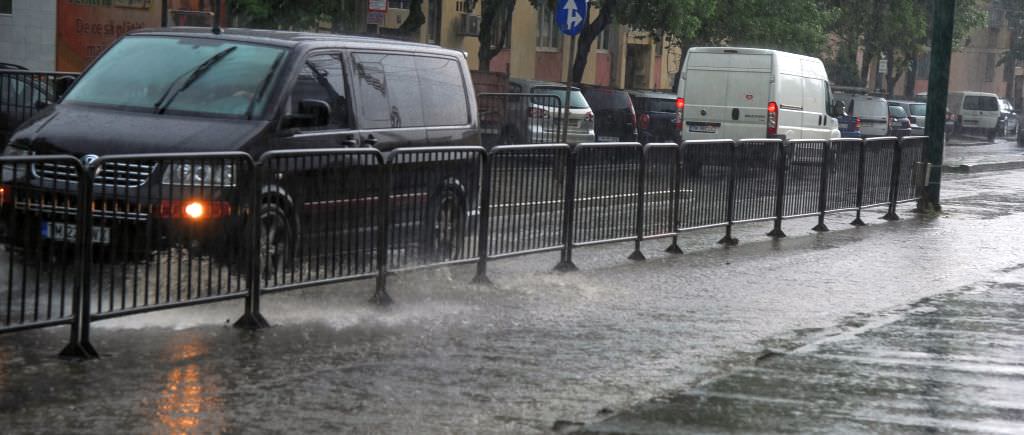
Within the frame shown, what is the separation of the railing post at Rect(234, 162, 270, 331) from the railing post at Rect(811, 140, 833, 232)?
9181mm

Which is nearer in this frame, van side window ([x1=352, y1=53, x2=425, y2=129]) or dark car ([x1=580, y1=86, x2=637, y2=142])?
van side window ([x1=352, y1=53, x2=425, y2=129])

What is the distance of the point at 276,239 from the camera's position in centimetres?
880

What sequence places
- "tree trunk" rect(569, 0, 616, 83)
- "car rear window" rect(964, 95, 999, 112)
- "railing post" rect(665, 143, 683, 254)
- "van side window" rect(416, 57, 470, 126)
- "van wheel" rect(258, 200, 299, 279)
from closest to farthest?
"van wheel" rect(258, 200, 299, 279) → "van side window" rect(416, 57, 470, 126) → "railing post" rect(665, 143, 683, 254) → "tree trunk" rect(569, 0, 616, 83) → "car rear window" rect(964, 95, 999, 112)

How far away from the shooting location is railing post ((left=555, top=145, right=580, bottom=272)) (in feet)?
38.4

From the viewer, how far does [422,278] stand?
1057 centimetres

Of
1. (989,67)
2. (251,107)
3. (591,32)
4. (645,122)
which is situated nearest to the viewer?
(251,107)

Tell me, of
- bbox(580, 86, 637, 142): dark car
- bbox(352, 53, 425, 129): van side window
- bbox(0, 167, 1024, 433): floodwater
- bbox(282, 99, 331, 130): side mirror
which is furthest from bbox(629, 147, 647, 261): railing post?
bbox(580, 86, 637, 142): dark car

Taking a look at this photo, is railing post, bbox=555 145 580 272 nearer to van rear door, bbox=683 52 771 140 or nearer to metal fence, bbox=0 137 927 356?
metal fence, bbox=0 137 927 356

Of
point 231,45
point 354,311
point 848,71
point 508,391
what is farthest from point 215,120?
point 848,71

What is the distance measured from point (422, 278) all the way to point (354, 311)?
126 centimetres

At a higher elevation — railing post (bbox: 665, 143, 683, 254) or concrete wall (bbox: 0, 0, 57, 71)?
concrete wall (bbox: 0, 0, 57, 71)

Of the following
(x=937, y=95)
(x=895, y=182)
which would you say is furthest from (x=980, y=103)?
(x=895, y=182)

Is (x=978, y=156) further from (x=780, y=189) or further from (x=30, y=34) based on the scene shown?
(x=780, y=189)

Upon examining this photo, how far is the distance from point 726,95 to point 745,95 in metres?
0.35
